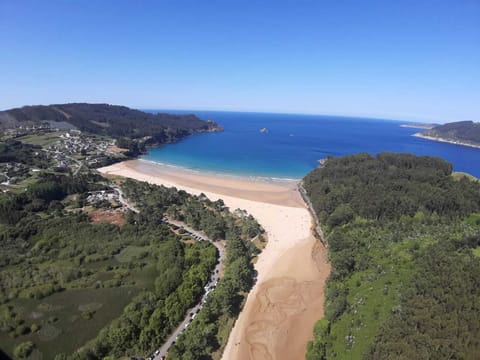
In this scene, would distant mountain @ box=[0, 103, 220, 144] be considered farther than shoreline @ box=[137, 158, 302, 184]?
Yes

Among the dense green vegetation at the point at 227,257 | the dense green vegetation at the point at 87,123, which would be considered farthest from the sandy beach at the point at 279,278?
the dense green vegetation at the point at 87,123

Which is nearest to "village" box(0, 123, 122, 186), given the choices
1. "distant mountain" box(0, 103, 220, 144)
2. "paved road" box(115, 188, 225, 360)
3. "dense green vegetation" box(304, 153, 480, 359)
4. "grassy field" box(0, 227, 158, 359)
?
"distant mountain" box(0, 103, 220, 144)

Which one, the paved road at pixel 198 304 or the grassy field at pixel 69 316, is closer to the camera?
the paved road at pixel 198 304

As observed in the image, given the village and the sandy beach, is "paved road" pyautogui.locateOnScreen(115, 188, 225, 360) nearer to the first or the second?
the sandy beach

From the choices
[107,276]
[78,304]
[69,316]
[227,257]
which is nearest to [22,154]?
[107,276]

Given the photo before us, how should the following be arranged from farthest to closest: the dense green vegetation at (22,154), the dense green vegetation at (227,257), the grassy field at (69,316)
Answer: the dense green vegetation at (22,154), the grassy field at (69,316), the dense green vegetation at (227,257)

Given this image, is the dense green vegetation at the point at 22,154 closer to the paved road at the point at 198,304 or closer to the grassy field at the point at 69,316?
the paved road at the point at 198,304

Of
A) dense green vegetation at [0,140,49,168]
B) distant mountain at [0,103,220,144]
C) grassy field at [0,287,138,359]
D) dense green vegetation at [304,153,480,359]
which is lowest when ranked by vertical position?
grassy field at [0,287,138,359]
